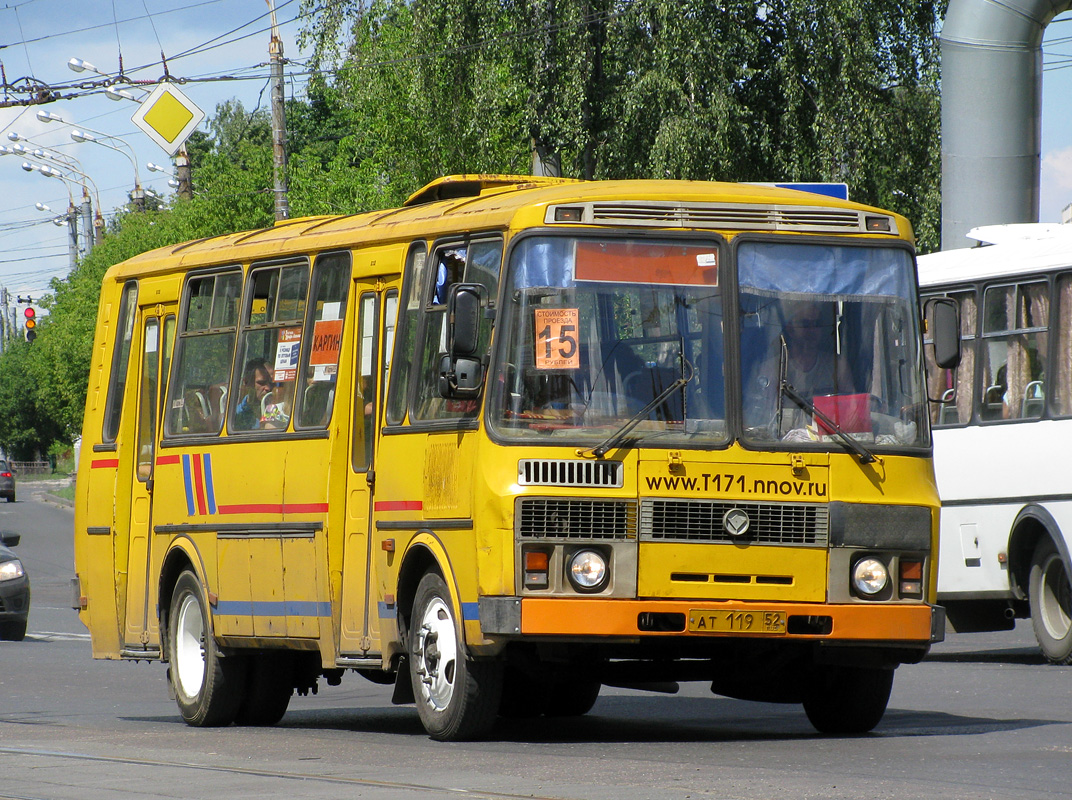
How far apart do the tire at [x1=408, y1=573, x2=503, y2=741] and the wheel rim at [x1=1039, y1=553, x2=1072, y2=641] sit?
7.05m

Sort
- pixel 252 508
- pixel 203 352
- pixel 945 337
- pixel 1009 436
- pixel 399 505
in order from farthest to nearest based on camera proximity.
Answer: pixel 1009 436 → pixel 203 352 → pixel 252 508 → pixel 399 505 → pixel 945 337

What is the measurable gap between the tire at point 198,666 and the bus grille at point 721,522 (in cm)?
400

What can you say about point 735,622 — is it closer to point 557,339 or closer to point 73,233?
point 557,339

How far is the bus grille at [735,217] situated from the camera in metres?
10.4

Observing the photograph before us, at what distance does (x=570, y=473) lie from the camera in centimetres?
997

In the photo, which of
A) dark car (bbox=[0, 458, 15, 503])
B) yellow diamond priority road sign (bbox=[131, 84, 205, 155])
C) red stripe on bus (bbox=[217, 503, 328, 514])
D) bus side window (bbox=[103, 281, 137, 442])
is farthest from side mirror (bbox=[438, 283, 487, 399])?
dark car (bbox=[0, 458, 15, 503])

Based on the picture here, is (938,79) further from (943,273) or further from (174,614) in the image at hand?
(174,614)

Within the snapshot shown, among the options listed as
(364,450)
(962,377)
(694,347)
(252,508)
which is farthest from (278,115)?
(694,347)

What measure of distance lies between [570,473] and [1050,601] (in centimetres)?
750

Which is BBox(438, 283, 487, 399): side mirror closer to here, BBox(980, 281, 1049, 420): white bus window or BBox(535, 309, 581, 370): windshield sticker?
BBox(535, 309, 581, 370): windshield sticker

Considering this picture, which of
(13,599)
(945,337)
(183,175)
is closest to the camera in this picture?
(945,337)

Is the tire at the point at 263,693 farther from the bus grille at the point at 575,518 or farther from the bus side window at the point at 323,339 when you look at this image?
the bus grille at the point at 575,518

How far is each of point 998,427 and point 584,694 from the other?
17.5 ft

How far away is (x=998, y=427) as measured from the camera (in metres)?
16.7
